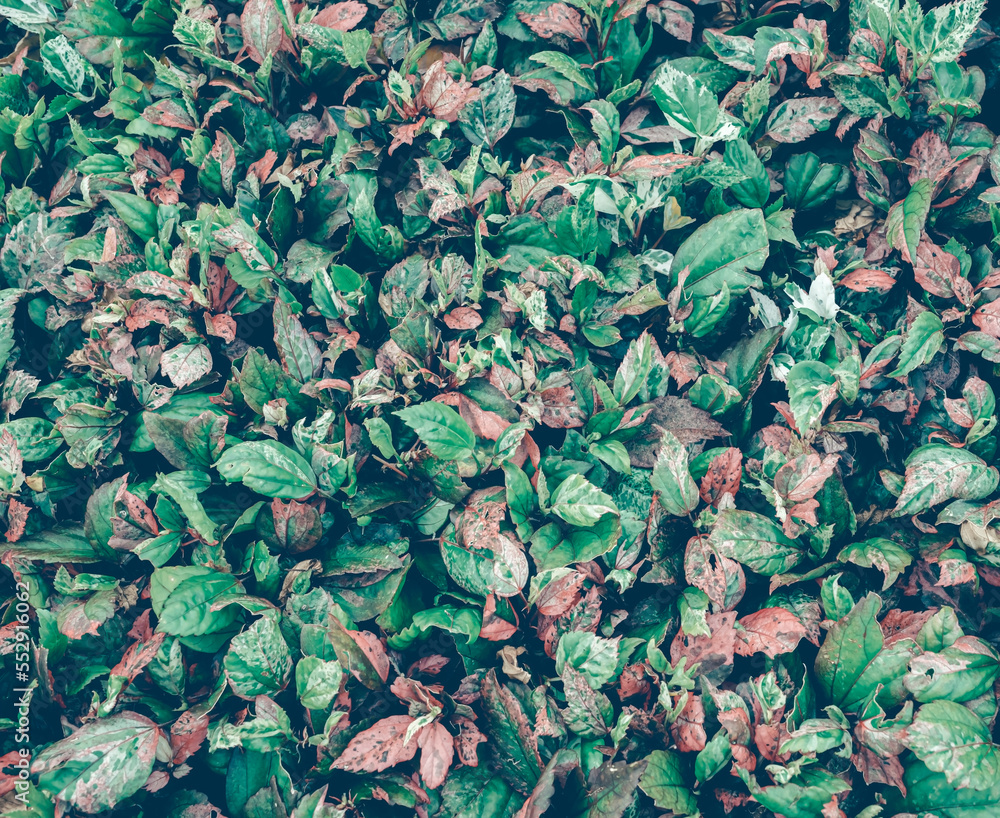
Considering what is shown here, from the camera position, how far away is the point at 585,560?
1.65 metres

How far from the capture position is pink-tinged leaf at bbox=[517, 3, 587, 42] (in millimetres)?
2094

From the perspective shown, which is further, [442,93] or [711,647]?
[442,93]

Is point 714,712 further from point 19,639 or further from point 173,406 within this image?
point 19,639

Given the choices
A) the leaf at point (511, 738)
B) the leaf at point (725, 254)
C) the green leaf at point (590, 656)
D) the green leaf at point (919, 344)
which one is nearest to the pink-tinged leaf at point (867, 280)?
the green leaf at point (919, 344)

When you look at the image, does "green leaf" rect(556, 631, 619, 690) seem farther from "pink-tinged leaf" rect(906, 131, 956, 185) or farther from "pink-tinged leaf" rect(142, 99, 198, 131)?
"pink-tinged leaf" rect(142, 99, 198, 131)

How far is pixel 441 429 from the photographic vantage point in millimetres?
1706

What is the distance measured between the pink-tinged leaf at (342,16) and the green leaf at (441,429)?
133cm

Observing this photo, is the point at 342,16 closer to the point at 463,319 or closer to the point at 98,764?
the point at 463,319

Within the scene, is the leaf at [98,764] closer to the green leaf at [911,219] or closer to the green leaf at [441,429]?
the green leaf at [441,429]

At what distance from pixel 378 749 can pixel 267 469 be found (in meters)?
0.72

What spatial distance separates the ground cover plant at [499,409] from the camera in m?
1.57

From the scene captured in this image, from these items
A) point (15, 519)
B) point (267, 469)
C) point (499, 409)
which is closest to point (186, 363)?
point (267, 469)

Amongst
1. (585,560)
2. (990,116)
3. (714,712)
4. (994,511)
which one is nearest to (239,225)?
(585,560)

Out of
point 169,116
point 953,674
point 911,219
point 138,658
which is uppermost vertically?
point 911,219
